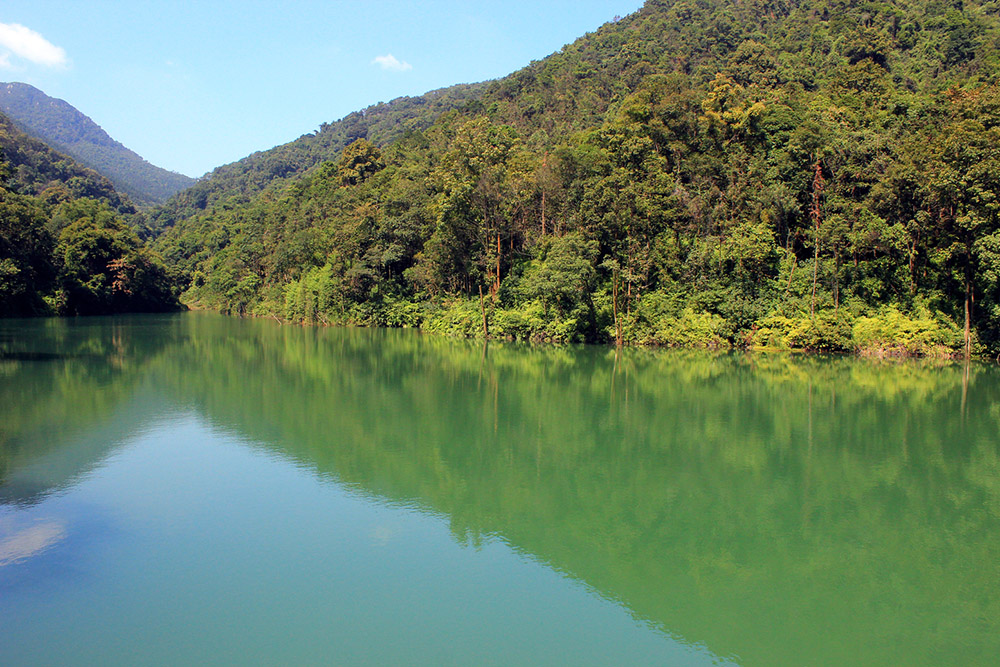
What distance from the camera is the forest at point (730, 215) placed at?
2517 cm

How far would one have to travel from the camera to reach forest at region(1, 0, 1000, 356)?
25172 mm

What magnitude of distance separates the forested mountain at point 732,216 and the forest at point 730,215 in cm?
10

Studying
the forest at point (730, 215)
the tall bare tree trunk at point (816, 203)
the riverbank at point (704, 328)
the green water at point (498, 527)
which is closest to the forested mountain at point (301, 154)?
the forest at point (730, 215)

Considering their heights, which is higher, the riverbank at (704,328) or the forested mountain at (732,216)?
the forested mountain at (732,216)

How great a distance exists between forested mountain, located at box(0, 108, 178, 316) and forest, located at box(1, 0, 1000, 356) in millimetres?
15729

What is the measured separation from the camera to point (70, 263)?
164ft

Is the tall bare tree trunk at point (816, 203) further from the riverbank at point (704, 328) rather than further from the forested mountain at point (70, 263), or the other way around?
the forested mountain at point (70, 263)

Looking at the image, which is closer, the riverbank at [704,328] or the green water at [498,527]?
the green water at [498,527]

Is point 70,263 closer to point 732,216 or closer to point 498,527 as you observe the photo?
point 732,216

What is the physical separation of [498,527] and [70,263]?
2125 inches

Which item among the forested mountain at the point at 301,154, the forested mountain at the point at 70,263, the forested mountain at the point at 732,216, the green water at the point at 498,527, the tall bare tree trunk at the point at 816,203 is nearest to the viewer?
the green water at the point at 498,527

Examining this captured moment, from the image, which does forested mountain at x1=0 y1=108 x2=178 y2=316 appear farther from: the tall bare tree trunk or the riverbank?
the tall bare tree trunk

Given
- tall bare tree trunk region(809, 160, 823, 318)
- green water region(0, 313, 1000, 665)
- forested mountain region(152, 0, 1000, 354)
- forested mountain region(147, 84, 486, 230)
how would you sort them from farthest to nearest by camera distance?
forested mountain region(147, 84, 486, 230) < tall bare tree trunk region(809, 160, 823, 318) < forested mountain region(152, 0, 1000, 354) < green water region(0, 313, 1000, 665)

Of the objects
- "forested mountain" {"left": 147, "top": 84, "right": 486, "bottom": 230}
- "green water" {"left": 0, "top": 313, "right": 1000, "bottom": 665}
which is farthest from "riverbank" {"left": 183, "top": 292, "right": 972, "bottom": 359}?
"forested mountain" {"left": 147, "top": 84, "right": 486, "bottom": 230}
